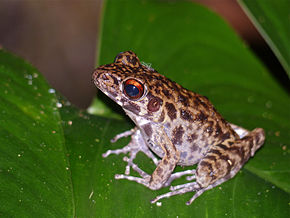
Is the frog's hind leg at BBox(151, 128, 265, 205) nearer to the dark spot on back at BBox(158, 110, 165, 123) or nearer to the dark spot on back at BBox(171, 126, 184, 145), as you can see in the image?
the dark spot on back at BBox(171, 126, 184, 145)

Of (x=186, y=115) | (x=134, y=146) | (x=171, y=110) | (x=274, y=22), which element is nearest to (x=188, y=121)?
(x=186, y=115)

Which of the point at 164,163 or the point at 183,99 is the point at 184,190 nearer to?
the point at 164,163

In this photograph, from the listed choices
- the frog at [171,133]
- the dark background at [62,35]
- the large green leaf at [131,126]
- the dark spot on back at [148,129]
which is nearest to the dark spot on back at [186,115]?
the frog at [171,133]

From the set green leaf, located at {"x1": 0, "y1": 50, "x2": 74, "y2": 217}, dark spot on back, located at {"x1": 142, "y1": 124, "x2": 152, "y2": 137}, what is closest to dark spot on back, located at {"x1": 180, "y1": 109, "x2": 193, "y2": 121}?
dark spot on back, located at {"x1": 142, "y1": 124, "x2": 152, "y2": 137}

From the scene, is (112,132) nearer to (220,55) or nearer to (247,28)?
(220,55)

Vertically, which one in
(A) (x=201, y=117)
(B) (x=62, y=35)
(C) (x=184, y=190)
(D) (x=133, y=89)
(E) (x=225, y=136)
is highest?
(D) (x=133, y=89)

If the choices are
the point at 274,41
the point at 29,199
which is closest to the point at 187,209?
the point at 29,199

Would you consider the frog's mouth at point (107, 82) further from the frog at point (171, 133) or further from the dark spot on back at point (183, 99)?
the dark spot on back at point (183, 99)
